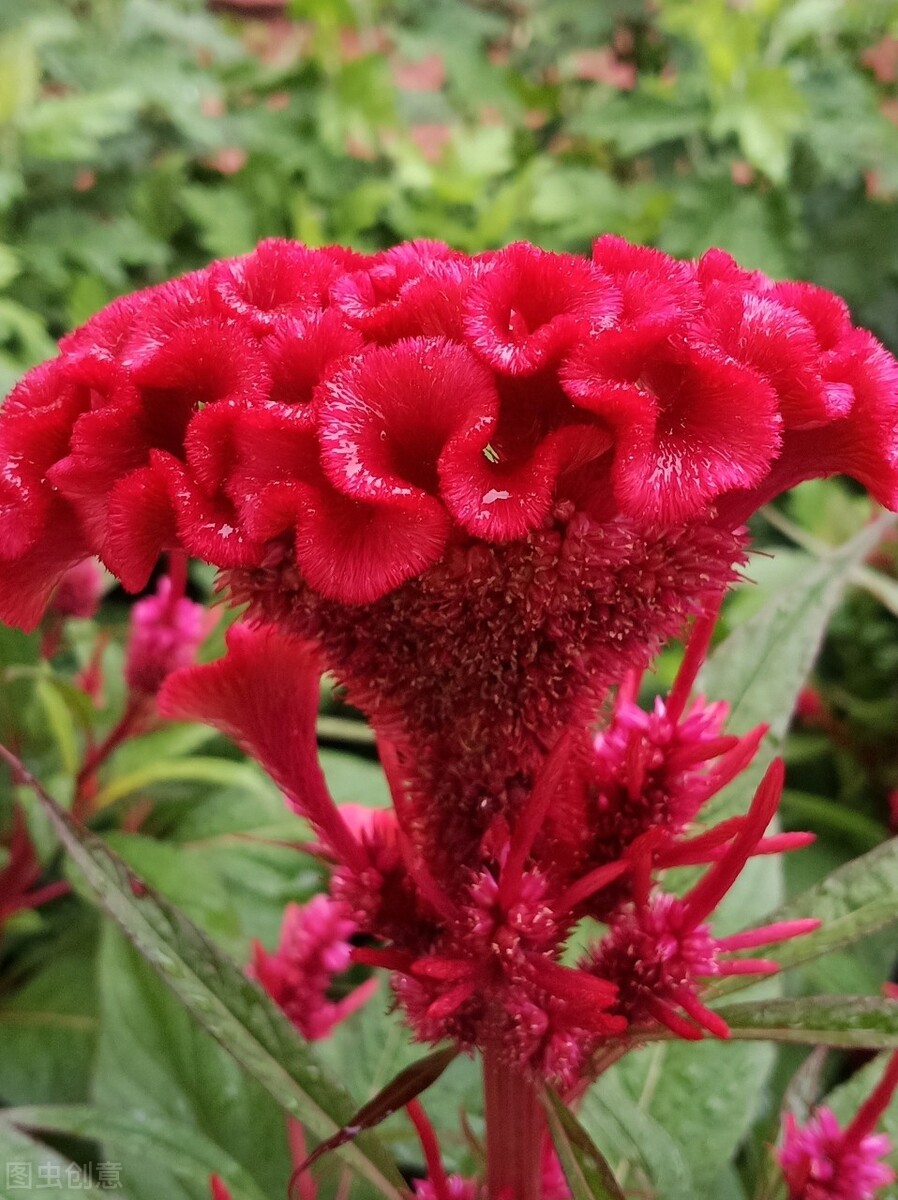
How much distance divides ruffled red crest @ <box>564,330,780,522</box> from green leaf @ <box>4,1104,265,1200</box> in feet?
1.72

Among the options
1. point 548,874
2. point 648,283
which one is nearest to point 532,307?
point 648,283

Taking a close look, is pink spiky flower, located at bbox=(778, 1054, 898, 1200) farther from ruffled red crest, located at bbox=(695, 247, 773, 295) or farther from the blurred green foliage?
the blurred green foliage

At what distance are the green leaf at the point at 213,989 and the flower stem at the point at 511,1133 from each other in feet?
0.26

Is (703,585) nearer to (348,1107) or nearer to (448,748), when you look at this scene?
(448,748)

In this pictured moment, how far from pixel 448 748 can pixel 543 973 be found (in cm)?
11

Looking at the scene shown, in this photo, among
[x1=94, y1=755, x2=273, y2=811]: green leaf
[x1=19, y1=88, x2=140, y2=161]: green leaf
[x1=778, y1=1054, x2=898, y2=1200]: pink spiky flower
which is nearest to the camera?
[x1=778, y1=1054, x2=898, y2=1200]: pink spiky flower

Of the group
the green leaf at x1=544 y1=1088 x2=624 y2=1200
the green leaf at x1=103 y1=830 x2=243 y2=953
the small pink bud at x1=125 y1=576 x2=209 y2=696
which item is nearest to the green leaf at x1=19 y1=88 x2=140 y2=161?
the small pink bud at x1=125 y1=576 x2=209 y2=696

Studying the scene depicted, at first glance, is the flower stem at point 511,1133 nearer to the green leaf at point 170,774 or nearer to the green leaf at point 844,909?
the green leaf at point 844,909

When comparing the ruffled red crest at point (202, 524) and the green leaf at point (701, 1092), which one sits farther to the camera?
the green leaf at point (701, 1092)

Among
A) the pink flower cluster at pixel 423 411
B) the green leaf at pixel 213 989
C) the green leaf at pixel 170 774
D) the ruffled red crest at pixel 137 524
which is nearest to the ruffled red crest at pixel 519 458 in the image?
the pink flower cluster at pixel 423 411

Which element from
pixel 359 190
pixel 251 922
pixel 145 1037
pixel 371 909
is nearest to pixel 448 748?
pixel 371 909

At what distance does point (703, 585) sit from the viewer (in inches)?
16.2

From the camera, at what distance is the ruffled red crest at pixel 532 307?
34cm

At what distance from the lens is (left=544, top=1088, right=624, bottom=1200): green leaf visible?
1.55ft
